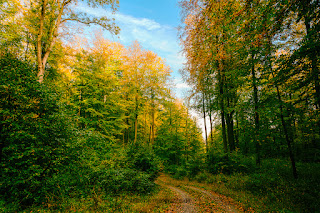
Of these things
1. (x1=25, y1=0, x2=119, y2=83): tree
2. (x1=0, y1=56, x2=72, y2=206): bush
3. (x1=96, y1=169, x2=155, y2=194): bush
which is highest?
(x1=25, y1=0, x2=119, y2=83): tree

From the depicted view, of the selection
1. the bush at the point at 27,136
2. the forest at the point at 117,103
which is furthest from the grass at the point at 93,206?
the bush at the point at 27,136

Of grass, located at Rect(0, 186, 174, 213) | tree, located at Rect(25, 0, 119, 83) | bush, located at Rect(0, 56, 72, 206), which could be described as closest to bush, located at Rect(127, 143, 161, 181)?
grass, located at Rect(0, 186, 174, 213)

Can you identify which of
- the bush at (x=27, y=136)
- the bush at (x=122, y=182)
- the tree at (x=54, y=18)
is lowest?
the bush at (x=122, y=182)

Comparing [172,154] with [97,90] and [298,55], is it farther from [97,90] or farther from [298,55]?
[298,55]

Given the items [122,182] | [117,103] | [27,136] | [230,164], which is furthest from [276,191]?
[117,103]

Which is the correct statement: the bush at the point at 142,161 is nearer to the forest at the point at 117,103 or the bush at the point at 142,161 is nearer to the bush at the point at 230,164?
the forest at the point at 117,103

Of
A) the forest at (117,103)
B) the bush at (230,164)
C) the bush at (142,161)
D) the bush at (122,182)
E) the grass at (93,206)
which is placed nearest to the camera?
the forest at (117,103)

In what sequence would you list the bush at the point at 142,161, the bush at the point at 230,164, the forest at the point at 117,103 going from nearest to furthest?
the forest at the point at 117,103 → the bush at the point at 230,164 → the bush at the point at 142,161

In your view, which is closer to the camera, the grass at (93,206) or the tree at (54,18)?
the grass at (93,206)

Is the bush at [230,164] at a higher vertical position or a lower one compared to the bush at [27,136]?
lower

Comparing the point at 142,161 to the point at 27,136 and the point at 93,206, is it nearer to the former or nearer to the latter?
the point at 93,206

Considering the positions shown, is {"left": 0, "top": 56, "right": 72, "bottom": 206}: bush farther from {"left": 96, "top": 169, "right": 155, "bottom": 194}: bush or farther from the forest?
{"left": 96, "top": 169, "right": 155, "bottom": 194}: bush

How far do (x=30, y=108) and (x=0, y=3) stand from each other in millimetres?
12105

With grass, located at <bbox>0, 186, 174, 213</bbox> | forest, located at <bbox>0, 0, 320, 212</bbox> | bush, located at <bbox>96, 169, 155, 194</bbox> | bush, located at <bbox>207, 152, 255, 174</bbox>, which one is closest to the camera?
forest, located at <bbox>0, 0, 320, 212</bbox>
